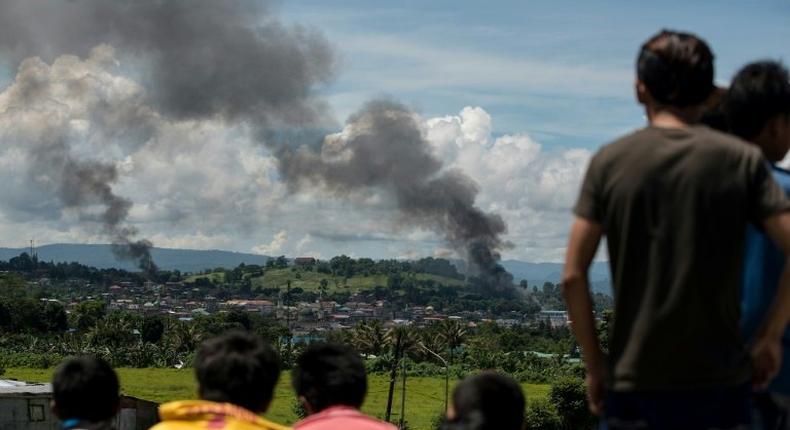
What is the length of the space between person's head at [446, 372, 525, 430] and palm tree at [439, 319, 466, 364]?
430ft

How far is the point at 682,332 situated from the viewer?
153 inches

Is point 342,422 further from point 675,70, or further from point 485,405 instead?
point 675,70

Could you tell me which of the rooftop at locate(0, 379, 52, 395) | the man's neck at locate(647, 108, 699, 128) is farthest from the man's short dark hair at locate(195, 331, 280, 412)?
the rooftop at locate(0, 379, 52, 395)

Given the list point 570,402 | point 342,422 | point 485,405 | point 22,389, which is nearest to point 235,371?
point 342,422

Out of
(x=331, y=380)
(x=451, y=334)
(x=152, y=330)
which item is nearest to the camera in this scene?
(x=331, y=380)

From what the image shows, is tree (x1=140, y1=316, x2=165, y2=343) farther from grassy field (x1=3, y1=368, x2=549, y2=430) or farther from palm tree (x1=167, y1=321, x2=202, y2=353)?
grassy field (x1=3, y1=368, x2=549, y2=430)

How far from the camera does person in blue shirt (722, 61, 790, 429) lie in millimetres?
4266

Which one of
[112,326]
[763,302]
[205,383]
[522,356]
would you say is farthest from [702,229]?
[112,326]

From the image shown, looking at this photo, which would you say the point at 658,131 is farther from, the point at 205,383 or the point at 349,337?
the point at 349,337

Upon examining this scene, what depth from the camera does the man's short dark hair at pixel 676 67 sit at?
4.14 metres

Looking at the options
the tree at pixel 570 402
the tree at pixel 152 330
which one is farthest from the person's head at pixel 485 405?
the tree at pixel 152 330

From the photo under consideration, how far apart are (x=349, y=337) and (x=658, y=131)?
131 m

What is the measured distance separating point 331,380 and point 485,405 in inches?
33.1

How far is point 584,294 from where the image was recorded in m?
3.99
